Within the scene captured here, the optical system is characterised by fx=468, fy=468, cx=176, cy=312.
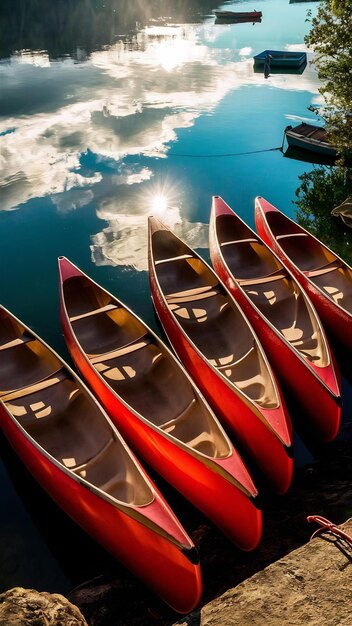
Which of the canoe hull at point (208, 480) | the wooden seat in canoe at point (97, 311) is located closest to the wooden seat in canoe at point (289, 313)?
the wooden seat in canoe at point (97, 311)

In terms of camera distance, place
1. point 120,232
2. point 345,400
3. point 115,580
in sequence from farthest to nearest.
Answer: point 120,232, point 345,400, point 115,580

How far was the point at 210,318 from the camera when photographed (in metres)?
12.1

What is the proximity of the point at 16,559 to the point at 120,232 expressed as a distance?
41.6 ft

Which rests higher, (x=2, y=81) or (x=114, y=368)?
(x=2, y=81)

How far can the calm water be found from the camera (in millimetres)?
9836

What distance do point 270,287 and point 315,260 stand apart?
2278 millimetres

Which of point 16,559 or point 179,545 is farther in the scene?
point 16,559

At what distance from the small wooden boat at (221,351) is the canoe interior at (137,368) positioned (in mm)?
690

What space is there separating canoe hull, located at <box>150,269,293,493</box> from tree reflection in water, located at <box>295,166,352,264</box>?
Answer: 864 cm

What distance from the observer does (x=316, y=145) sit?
23.2 m

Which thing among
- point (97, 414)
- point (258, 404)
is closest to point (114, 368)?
point (97, 414)

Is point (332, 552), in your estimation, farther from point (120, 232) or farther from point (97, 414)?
point (120, 232)

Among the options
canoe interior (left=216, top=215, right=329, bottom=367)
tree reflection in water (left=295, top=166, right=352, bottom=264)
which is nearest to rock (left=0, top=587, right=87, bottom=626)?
canoe interior (left=216, top=215, right=329, bottom=367)

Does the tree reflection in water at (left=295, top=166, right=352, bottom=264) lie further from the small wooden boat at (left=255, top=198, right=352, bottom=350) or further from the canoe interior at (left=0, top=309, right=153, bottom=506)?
the canoe interior at (left=0, top=309, right=153, bottom=506)
